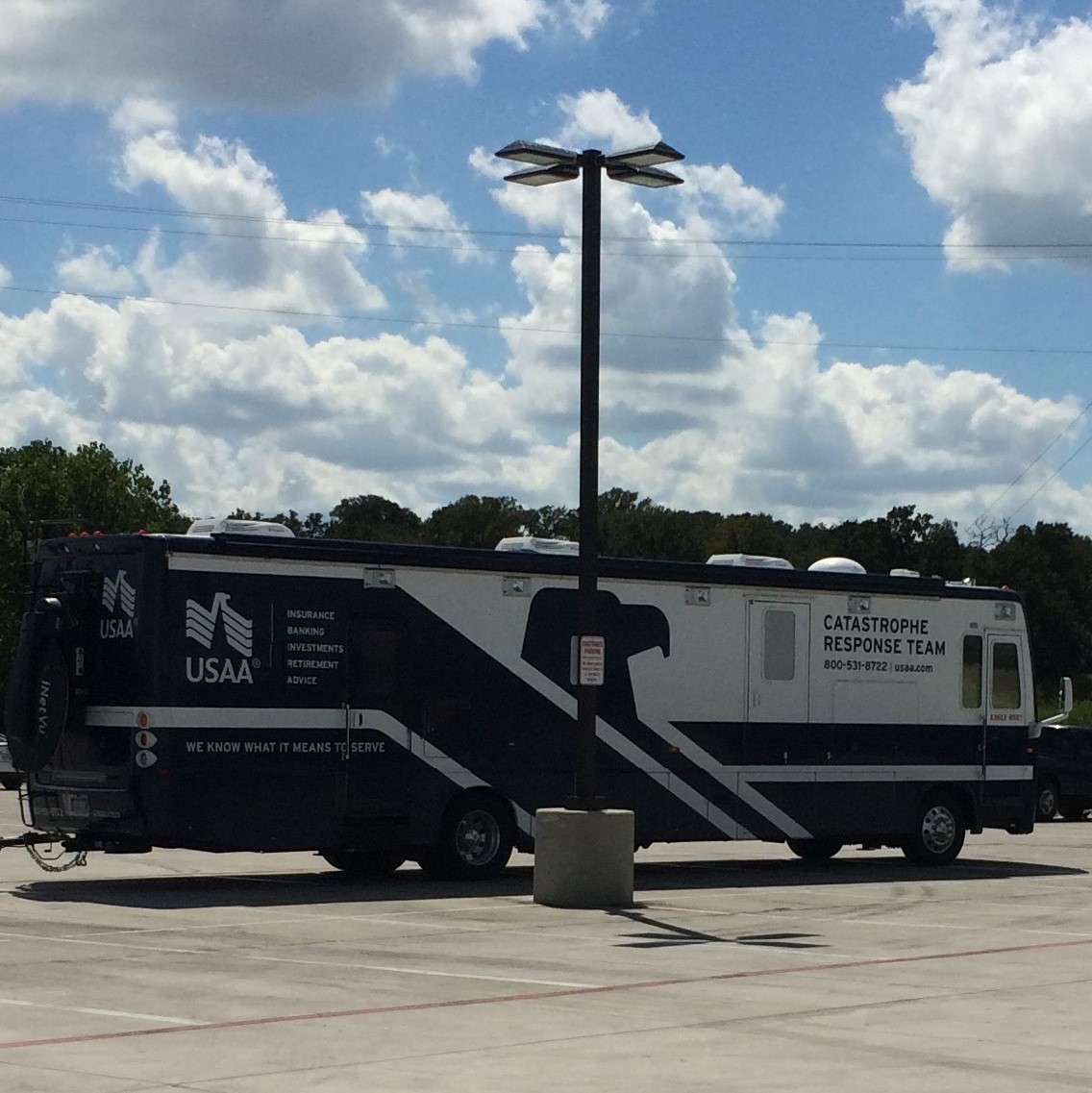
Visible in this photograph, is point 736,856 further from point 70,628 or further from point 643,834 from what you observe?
point 70,628

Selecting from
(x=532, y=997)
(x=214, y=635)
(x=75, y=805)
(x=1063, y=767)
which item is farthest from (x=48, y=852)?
(x=1063, y=767)

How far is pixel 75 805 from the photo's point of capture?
60.2 ft

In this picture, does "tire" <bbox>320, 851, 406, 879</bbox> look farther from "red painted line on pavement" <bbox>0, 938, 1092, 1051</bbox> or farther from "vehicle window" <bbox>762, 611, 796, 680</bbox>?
"red painted line on pavement" <bbox>0, 938, 1092, 1051</bbox>

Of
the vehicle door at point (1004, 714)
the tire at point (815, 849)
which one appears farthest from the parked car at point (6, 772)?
the vehicle door at point (1004, 714)

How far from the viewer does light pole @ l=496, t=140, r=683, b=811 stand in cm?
1761

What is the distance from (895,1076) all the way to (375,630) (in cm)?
1068

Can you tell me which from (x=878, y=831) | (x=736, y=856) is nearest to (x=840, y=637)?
(x=878, y=831)

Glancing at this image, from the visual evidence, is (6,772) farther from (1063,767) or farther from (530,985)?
(530,985)

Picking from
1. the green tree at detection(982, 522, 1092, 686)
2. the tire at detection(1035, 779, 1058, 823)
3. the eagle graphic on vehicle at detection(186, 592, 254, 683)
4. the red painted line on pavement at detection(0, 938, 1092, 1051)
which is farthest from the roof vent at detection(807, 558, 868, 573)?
the green tree at detection(982, 522, 1092, 686)

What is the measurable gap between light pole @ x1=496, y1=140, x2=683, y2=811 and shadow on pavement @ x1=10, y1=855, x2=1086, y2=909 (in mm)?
1867

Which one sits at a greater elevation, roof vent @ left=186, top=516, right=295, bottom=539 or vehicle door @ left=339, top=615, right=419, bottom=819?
roof vent @ left=186, top=516, right=295, bottom=539

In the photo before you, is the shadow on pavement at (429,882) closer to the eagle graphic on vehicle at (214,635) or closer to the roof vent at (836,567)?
the eagle graphic on vehicle at (214,635)

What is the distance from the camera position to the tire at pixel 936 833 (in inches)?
910

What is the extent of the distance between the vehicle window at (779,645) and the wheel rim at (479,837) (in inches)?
148
